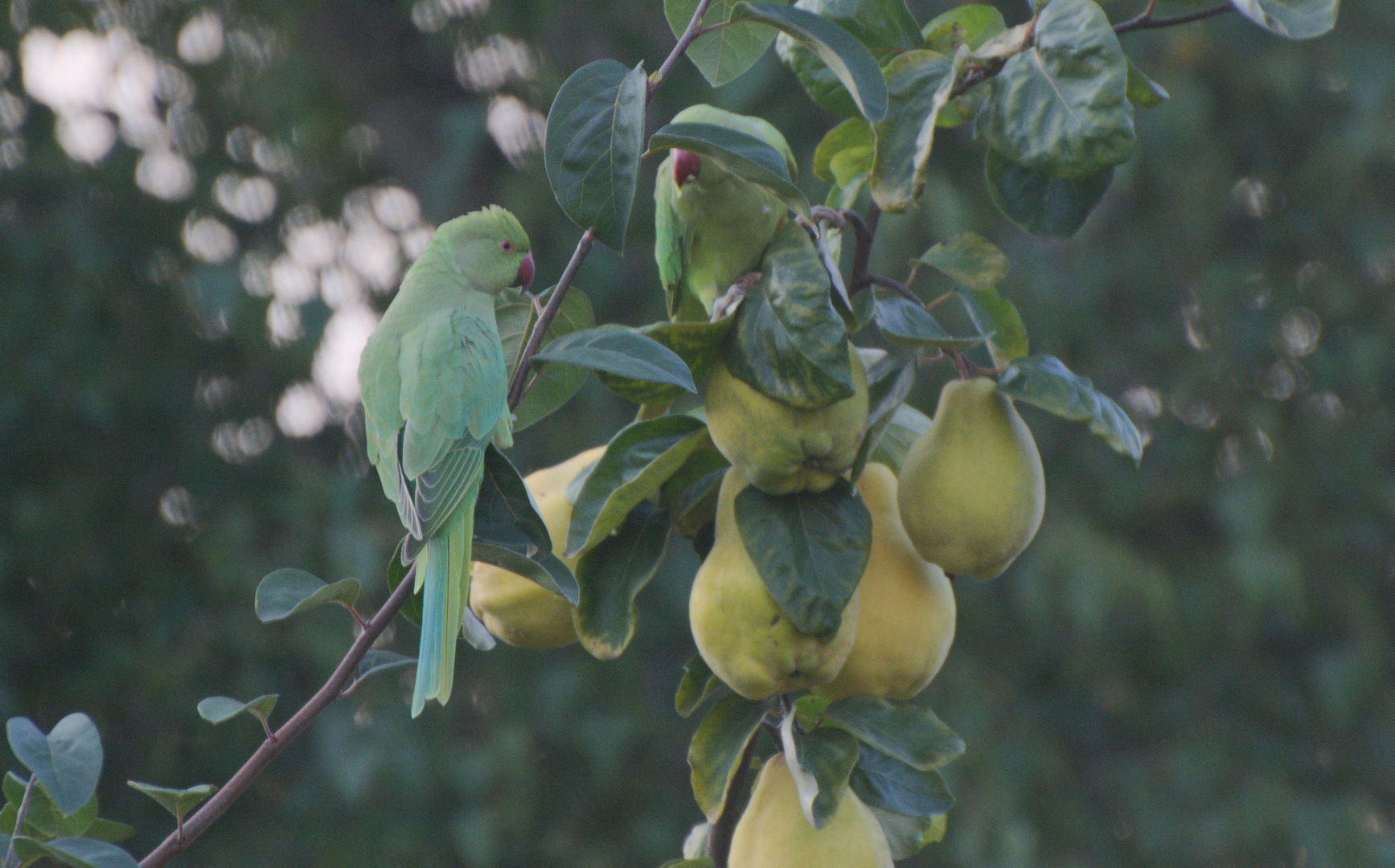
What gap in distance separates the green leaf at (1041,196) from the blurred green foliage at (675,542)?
1.43 m

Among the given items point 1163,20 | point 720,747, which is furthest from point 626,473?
point 1163,20

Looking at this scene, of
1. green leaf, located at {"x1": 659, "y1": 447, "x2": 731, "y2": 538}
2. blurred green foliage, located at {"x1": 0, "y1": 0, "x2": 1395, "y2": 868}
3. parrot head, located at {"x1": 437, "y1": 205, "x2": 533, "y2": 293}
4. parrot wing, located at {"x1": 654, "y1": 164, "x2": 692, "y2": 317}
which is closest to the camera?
green leaf, located at {"x1": 659, "y1": 447, "x2": 731, "y2": 538}

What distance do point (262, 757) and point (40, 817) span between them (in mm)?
151

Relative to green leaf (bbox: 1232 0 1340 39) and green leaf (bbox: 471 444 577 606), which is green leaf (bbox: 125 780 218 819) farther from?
green leaf (bbox: 1232 0 1340 39)

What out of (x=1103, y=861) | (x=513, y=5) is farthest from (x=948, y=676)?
(x=513, y=5)

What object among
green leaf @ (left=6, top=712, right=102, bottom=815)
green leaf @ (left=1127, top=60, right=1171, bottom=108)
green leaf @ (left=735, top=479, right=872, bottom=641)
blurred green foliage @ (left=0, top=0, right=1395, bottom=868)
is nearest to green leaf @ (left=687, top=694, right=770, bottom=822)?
green leaf @ (left=735, top=479, right=872, bottom=641)

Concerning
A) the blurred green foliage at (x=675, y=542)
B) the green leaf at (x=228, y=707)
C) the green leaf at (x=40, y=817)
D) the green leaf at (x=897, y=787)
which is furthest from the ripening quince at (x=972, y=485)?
the blurred green foliage at (x=675, y=542)

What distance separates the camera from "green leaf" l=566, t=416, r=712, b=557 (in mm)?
720

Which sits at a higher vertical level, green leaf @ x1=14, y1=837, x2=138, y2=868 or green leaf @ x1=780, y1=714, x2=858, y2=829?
green leaf @ x1=14, y1=837, x2=138, y2=868

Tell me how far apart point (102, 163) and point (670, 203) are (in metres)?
2.21

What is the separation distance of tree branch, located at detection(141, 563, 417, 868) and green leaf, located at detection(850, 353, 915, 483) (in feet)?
0.88

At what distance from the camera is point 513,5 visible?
2.62 meters

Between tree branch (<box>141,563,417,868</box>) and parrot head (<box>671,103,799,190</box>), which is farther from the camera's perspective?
parrot head (<box>671,103,799,190</box>)

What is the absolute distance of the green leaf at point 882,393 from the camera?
690 mm
